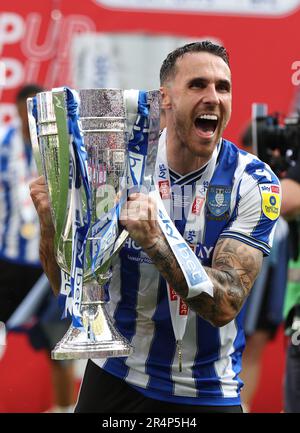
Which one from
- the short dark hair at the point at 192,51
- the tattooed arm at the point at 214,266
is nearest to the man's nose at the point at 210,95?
the short dark hair at the point at 192,51

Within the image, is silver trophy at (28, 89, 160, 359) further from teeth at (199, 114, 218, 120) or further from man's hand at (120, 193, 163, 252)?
teeth at (199, 114, 218, 120)

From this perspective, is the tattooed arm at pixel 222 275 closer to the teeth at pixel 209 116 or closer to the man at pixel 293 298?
the teeth at pixel 209 116

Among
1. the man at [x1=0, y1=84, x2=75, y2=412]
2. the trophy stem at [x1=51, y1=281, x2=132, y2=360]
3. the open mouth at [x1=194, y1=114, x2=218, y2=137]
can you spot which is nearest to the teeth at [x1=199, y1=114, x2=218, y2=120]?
the open mouth at [x1=194, y1=114, x2=218, y2=137]

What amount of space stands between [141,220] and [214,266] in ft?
1.56

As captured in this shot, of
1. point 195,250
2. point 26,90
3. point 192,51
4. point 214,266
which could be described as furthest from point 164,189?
point 26,90

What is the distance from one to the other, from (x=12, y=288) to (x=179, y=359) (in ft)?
8.98

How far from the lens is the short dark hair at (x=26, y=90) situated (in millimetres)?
6047

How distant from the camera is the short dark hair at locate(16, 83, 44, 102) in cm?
605

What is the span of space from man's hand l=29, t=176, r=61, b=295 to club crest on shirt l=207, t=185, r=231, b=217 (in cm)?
53

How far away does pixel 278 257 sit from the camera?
6.52 m

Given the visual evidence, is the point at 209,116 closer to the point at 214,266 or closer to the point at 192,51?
the point at 192,51

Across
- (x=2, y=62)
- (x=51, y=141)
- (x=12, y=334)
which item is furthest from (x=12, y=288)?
(x=51, y=141)

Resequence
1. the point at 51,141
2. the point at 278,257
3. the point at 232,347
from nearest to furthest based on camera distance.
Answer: the point at 51,141, the point at 232,347, the point at 278,257
